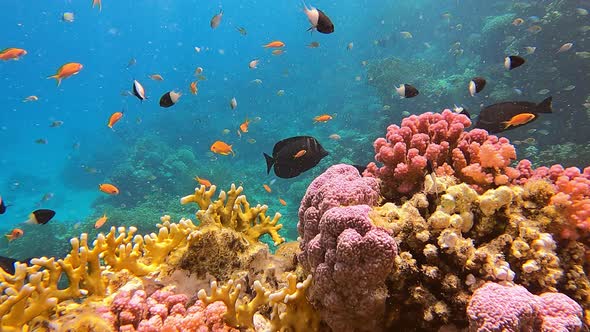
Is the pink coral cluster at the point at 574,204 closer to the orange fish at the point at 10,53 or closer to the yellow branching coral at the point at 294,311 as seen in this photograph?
the yellow branching coral at the point at 294,311

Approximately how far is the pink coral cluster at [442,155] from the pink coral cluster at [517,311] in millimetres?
1064

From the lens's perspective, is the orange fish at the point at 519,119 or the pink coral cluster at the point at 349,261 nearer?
the pink coral cluster at the point at 349,261

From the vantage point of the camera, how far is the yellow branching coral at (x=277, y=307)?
7.11ft

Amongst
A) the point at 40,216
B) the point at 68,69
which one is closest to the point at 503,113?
the point at 40,216

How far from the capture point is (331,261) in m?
1.89

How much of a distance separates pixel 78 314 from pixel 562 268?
348cm

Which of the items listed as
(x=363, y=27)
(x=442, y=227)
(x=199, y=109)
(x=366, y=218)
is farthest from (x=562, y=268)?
(x=363, y=27)

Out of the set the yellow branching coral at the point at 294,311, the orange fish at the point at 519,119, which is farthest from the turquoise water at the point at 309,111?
the yellow branching coral at the point at 294,311

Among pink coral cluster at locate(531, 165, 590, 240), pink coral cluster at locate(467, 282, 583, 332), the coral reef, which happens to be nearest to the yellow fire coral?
the coral reef

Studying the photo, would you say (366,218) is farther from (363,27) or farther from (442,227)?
(363,27)

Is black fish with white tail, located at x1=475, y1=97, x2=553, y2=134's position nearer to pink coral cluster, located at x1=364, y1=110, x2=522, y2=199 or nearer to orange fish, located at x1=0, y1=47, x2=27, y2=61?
pink coral cluster, located at x1=364, y1=110, x2=522, y2=199

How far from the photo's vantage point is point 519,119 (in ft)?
11.3

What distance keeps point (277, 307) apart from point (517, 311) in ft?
4.91

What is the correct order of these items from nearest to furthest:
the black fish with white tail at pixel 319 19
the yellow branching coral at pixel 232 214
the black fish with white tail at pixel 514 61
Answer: the yellow branching coral at pixel 232 214 < the black fish with white tail at pixel 319 19 < the black fish with white tail at pixel 514 61
